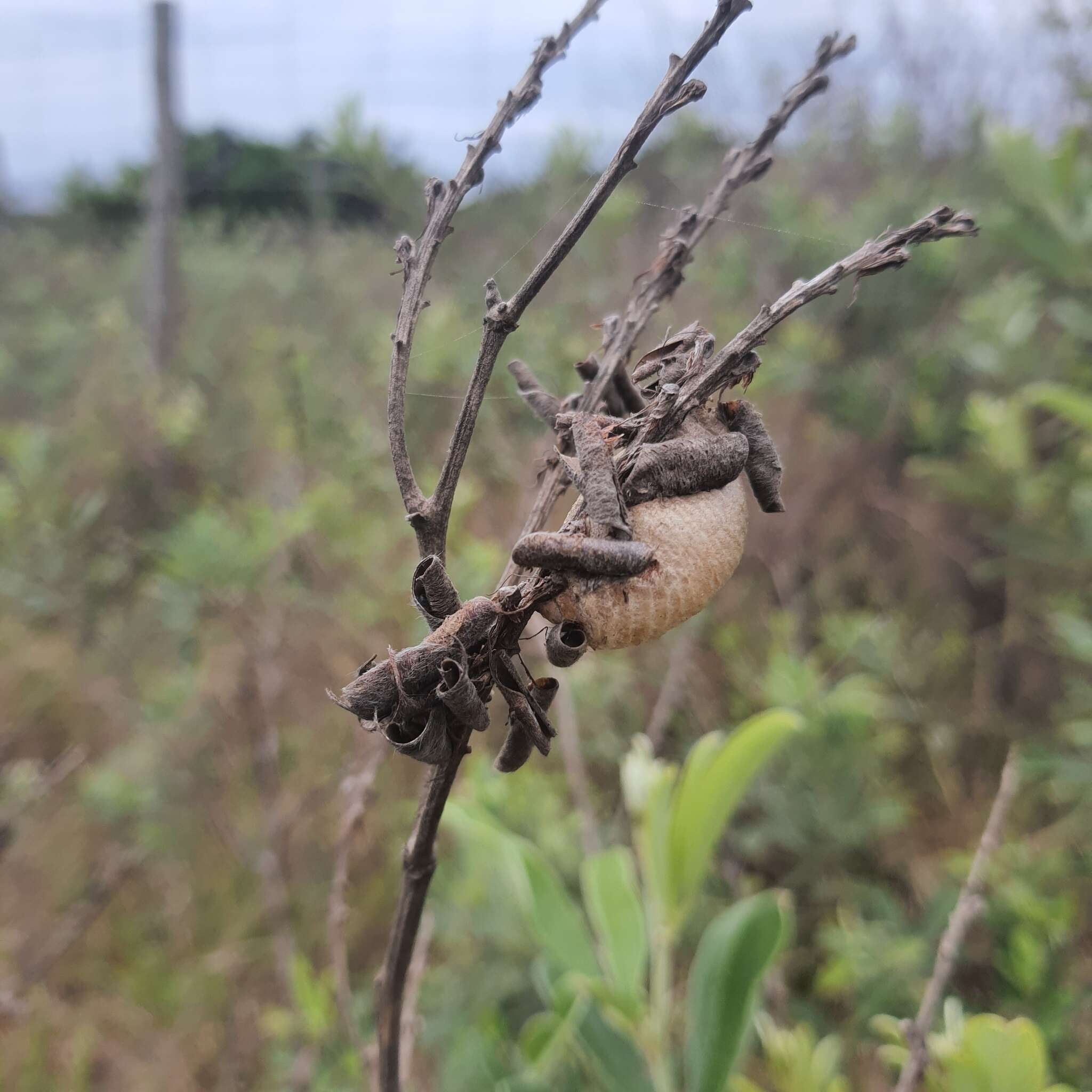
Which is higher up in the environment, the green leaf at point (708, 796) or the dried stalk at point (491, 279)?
the dried stalk at point (491, 279)

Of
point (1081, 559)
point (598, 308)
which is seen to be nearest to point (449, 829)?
point (1081, 559)

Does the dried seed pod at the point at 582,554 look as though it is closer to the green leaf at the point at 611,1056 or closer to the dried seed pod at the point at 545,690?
the dried seed pod at the point at 545,690

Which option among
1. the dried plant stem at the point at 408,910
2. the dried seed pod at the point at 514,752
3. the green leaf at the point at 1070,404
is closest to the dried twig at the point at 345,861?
the dried plant stem at the point at 408,910

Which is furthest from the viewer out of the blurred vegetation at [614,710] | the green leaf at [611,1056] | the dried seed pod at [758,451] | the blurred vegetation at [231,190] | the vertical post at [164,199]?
the blurred vegetation at [231,190]

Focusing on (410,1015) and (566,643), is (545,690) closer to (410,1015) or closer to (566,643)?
(566,643)

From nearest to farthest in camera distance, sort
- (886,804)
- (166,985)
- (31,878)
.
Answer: (886,804), (166,985), (31,878)

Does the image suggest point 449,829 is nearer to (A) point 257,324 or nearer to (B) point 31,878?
(B) point 31,878
